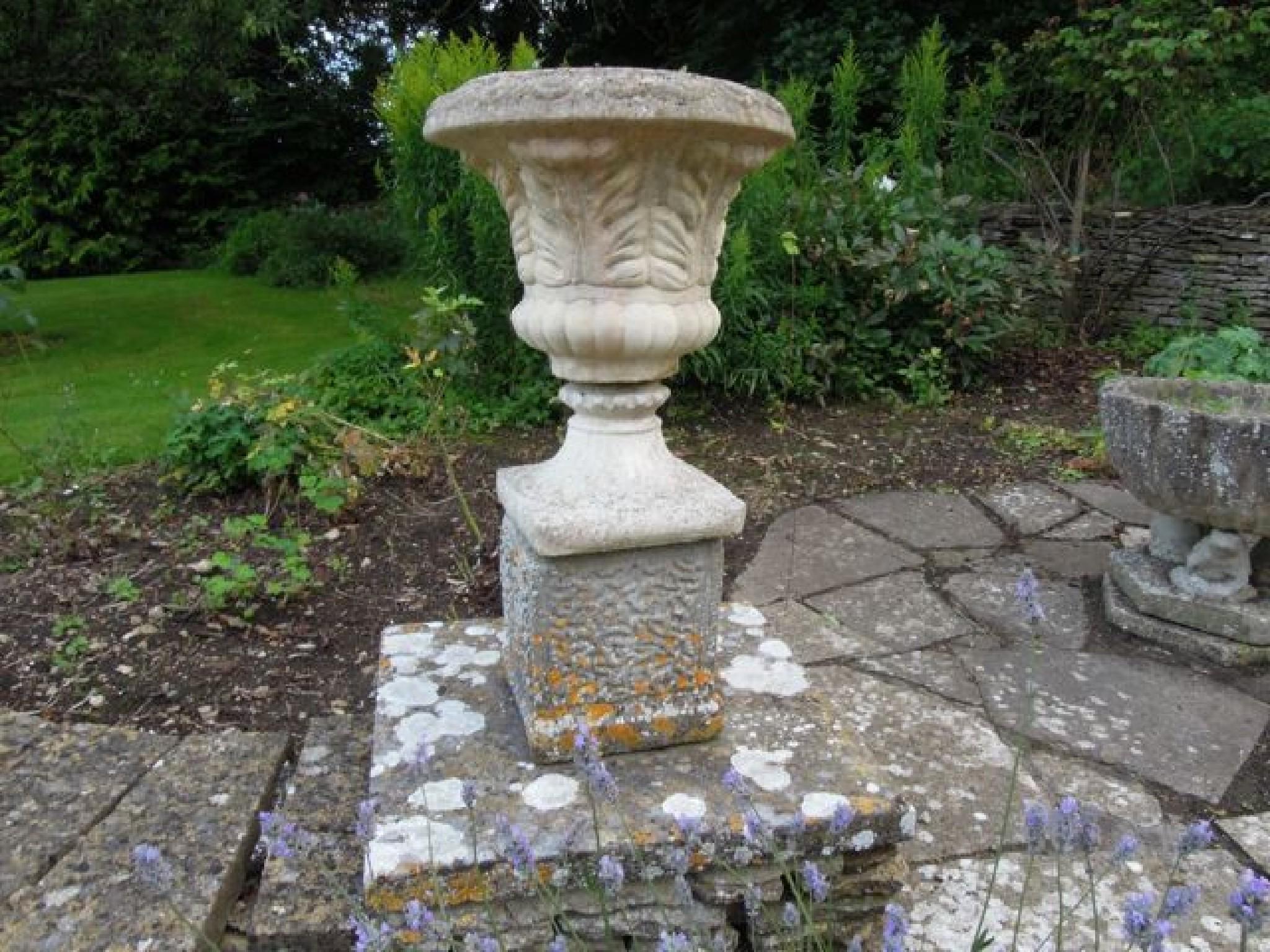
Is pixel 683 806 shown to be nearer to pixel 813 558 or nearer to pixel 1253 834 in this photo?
pixel 1253 834

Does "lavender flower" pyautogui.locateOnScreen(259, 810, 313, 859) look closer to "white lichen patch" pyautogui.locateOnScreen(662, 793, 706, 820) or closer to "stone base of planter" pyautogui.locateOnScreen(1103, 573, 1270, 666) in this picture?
"white lichen patch" pyautogui.locateOnScreen(662, 793, 706, 820)

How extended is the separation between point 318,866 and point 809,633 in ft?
4.96

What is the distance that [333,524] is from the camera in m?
3.37

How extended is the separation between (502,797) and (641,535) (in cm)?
48

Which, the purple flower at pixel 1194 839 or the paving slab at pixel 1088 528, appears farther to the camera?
the paving slab at pixel 1088 528

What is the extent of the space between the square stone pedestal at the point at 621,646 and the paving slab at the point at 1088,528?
2.20m

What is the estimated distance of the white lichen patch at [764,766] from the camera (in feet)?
5.30

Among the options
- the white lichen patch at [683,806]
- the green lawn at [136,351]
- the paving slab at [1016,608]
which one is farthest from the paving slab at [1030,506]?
the green lawn at [136,351]

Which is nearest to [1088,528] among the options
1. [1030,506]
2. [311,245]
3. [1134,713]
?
[1030,506]

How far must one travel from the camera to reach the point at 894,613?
289 centimetres

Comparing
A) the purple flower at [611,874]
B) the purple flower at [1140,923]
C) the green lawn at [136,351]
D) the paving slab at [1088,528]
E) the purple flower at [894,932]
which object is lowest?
the paving slab at [1088,528]

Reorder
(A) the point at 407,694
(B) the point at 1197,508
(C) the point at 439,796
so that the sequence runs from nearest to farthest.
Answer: (C) the point at 439,796 < (A) the point at 407,694 < (B) the point at 1197,508

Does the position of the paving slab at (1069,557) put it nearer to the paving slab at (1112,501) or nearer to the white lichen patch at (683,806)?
the paving slab at (1112,501)

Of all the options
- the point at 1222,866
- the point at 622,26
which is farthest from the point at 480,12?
the point at 1222,866
